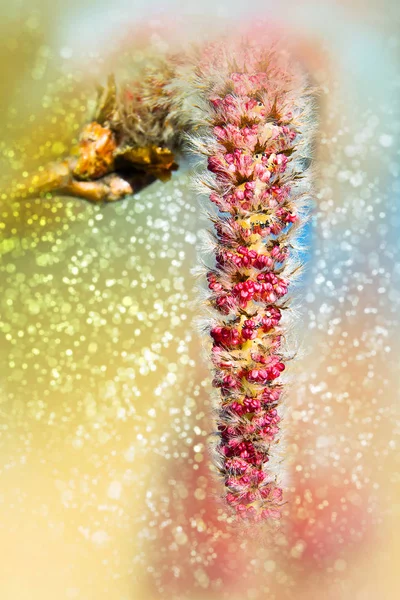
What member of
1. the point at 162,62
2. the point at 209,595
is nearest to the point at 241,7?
the point at 162,62

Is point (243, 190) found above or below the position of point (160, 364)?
above

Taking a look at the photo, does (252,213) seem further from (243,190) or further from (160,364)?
(160,364)

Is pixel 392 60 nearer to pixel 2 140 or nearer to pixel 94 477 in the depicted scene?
pixel 2 140

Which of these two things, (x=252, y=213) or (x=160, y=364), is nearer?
(x=252, y=213)

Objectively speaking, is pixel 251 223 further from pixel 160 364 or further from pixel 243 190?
pixel 160 364

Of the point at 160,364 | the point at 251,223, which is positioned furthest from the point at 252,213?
the point at 160,364
